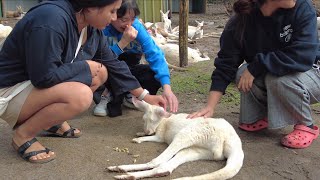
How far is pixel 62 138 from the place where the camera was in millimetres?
2787

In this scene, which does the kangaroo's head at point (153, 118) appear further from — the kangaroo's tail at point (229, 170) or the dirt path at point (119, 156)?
the kangaroo's tail at point (229, 170)

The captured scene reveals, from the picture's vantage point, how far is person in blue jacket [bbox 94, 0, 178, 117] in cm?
316

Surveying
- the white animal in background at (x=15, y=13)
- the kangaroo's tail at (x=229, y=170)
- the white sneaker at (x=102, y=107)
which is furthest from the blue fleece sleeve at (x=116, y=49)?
the white animal in background at (x=15, y=13)

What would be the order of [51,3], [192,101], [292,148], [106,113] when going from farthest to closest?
1. [192,101]
2. [106,113]
3. [292,148]
4. [51,3]

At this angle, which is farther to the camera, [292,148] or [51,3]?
[292,148]

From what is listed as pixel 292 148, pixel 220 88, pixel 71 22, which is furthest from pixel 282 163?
pixel 71 22

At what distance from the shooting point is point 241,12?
9.33ft

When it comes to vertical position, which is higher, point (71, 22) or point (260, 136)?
point (71, 22)

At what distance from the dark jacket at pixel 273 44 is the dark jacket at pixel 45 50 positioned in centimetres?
108

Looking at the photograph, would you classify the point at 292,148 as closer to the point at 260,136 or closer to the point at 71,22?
the point at 260,136

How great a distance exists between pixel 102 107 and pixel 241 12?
1.40 meters

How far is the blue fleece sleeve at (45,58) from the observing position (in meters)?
2.16

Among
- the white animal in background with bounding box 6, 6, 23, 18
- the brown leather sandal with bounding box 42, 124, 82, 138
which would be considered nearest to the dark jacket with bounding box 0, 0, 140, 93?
the brown leather sandal with bounding box 42, 124, 82, 138

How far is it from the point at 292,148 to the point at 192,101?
4.43 feet
